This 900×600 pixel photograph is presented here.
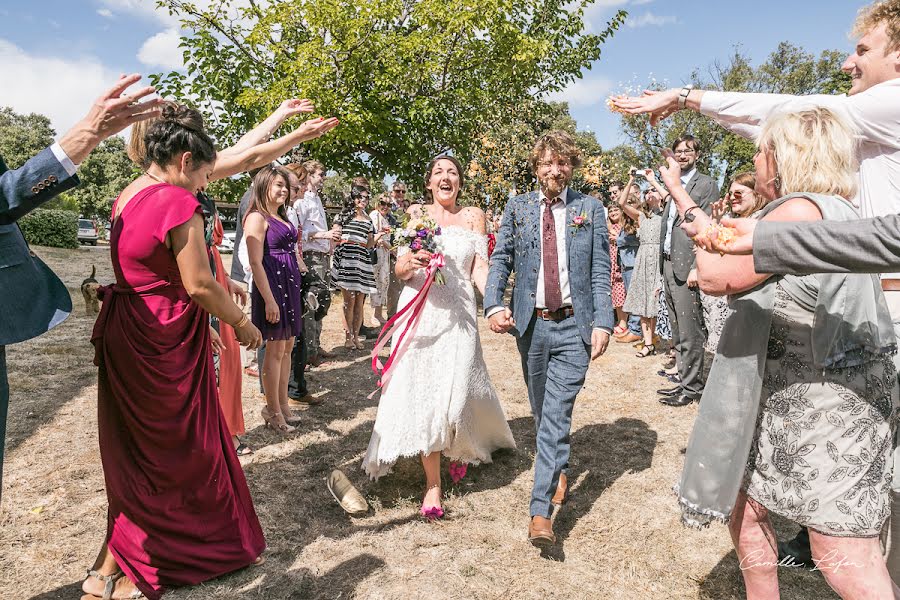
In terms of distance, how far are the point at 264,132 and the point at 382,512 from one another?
2665mm

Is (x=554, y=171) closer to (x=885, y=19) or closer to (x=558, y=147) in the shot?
(x=558, y=147)

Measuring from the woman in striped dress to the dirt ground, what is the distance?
284 cm

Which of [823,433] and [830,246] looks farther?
[823,433]

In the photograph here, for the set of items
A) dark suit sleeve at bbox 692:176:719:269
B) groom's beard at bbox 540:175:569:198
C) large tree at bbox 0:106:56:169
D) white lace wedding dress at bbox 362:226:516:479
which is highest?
large tree at bbox 0:106:56:169

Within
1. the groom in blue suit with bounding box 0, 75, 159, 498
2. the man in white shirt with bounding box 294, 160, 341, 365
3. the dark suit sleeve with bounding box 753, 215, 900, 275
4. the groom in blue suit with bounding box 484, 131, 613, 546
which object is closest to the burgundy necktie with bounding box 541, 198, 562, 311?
the groom in blue suit with bounding box 484, 131, 613, 546

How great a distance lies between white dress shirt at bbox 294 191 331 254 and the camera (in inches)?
306

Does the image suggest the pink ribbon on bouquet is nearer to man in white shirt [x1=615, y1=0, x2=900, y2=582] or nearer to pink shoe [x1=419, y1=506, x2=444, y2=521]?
pink shoe [x1=419, y1=506, x2=444, y2=521]

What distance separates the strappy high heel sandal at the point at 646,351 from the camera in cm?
856

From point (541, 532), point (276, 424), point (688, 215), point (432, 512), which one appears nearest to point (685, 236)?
point (541, 532)

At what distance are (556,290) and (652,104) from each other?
1.24 metres

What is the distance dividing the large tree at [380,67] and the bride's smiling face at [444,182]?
6.67m

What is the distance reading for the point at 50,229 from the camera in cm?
2611

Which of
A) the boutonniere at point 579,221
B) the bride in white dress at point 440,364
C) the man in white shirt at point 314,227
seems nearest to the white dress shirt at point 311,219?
the man in white shirt at point 314,227

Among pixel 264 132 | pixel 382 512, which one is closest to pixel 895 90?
pixel 264 132
